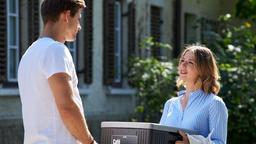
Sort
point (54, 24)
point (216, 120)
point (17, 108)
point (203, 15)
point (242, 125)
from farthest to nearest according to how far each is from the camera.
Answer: point (203, 15)
point (242, 125)
point (17, 108)
point (216, 120)
point (54, 24)

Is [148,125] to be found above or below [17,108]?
above

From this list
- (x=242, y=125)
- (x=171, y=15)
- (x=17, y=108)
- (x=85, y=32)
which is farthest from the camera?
(x=171, y=15)

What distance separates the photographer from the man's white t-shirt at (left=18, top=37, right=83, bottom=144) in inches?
160

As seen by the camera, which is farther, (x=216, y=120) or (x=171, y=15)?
(x=171, y=15)

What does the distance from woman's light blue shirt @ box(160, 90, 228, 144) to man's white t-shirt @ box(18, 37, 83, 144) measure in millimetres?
997

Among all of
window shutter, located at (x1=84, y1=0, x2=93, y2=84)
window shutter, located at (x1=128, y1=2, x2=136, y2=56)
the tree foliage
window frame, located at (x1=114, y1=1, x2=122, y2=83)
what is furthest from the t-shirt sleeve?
window shutter, located at (x1=128, y1=2, x2=136, y2=56)

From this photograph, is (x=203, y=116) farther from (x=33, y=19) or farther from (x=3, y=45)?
(x=33, y=19)

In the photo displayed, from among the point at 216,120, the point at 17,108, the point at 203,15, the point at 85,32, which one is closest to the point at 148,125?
the point at 216,120

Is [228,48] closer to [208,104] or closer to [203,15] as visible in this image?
[203,15]

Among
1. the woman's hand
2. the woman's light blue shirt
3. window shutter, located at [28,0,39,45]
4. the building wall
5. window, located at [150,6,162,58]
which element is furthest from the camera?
window, located at [150,6,162,58]

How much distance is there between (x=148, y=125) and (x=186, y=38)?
13.9 metres

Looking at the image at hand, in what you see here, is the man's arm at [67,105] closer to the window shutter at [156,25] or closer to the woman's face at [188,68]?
the woman's face at [188,68]

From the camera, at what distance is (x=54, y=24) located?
13.8 ft

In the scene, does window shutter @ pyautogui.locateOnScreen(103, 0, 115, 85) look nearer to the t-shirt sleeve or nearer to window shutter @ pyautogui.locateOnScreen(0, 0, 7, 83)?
window shutter @ pyautogui.locateOnScreen(0, 0, 7, 83)
